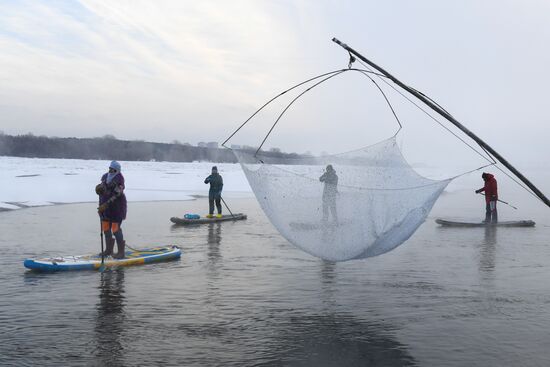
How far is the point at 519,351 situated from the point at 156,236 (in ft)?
35.2

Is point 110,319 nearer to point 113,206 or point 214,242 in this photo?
point 113,206

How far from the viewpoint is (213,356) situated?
5.70 m

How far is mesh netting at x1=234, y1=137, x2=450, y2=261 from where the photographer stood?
8.09 metres

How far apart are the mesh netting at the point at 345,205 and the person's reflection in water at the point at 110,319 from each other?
8.05 feet

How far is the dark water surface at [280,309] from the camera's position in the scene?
19.1 ft

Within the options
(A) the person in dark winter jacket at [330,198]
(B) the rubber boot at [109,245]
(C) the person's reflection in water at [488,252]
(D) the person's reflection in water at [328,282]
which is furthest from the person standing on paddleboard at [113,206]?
(C) the person's reflection in water at [488,252]

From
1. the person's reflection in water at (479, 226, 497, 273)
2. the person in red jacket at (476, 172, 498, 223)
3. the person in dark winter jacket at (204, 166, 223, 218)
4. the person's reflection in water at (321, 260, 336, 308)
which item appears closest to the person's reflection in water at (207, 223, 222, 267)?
the person in dark winter jacket at (204, 166, 223, 218)

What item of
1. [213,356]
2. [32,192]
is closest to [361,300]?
[213,356]

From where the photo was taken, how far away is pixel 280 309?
7.60m

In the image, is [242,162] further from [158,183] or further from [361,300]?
[158,183]

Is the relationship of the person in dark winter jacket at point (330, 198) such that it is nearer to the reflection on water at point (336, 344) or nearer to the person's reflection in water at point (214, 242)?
the reflection on water at point (336, 344)

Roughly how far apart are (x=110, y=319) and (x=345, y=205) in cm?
343

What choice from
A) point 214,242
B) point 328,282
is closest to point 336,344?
point 328,282

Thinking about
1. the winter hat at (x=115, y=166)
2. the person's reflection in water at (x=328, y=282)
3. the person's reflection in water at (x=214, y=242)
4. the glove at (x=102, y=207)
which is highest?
the winter hat at (x=115, y=166)
